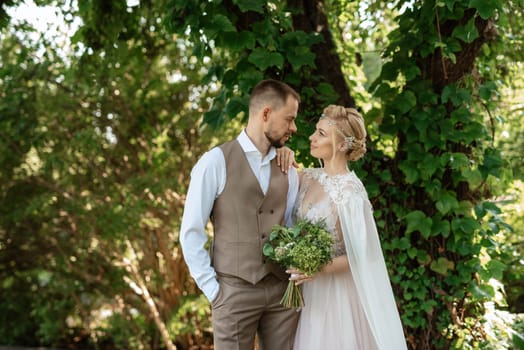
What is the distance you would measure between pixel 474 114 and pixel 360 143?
1246 mm

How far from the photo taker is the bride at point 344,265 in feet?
8.91

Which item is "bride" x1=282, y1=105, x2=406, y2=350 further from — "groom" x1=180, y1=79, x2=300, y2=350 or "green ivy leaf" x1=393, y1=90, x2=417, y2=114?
→ "green ivy leaf" x1=393, y1=90, x2=417, y2=114

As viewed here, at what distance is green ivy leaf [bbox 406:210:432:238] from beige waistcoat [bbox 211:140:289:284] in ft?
4.27

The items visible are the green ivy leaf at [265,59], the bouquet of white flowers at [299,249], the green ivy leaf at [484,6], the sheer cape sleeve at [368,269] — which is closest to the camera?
the bouquet of white flowers at [299,249]

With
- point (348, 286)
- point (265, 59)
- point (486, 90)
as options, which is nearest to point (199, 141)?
point (265, 59)

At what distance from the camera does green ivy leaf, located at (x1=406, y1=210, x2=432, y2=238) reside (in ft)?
11.9

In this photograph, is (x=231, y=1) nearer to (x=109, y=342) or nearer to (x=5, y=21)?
(x=5, y=21)

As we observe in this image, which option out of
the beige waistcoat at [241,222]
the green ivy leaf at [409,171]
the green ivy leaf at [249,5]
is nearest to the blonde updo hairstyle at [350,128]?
the beige waistcoat at [241,222]

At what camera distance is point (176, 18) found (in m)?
3.36

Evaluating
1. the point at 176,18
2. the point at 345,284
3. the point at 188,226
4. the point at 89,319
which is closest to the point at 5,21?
the point at 176,18

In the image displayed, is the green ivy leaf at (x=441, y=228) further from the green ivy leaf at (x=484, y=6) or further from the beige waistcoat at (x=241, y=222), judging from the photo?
the beige waistcoat at (x=241, y=222)

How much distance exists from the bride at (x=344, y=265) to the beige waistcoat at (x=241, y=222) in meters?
0.22

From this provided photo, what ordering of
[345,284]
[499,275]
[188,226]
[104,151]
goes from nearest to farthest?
[188,226], [345,284], [499,275], [104,151]

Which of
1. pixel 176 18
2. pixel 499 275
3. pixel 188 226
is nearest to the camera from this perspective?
pixel 188 226
